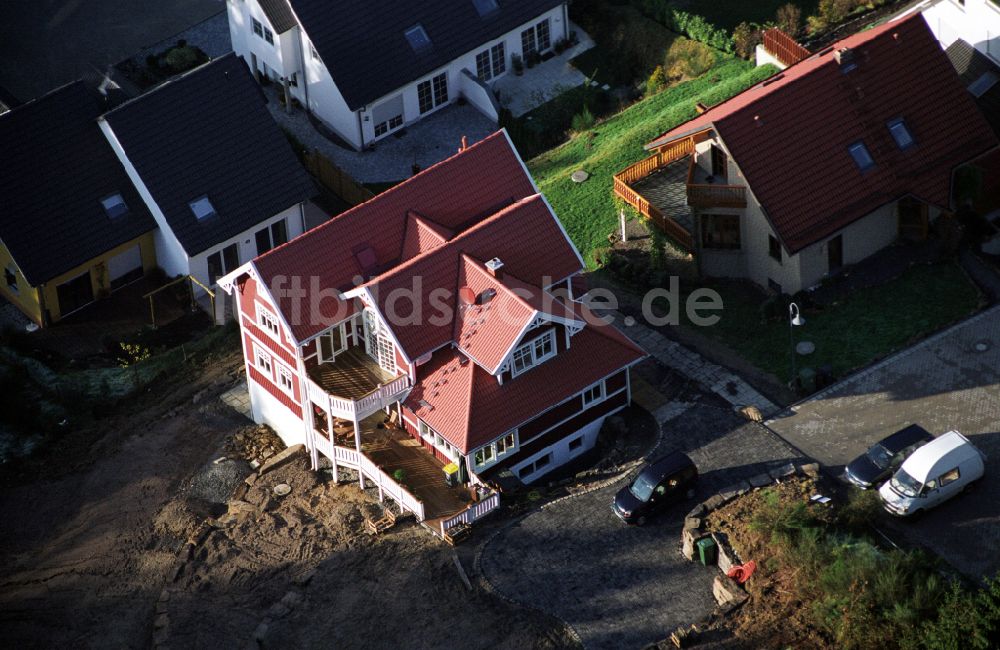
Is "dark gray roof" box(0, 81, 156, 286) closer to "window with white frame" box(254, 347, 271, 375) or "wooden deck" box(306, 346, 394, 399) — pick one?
"window with white frame" box(254, 347, 271, 375)

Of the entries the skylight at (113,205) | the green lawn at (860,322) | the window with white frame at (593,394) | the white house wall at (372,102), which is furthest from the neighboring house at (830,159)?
the skylight at (113,205)

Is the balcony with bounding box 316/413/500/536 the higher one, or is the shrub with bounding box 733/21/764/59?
the shrub with bounding box 733/21/764/59

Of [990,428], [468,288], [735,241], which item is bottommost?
[990,428]

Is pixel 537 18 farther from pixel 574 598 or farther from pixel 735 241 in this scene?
pixel 574 598

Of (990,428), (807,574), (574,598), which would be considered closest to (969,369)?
(990,428)

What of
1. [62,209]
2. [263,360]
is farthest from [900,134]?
[62,209]

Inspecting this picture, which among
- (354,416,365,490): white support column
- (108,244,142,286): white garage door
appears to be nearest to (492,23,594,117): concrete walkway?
(108,244,142,286): white garage door

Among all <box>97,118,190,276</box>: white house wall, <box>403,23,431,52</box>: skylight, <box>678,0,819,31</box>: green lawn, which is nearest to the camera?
<box>97,118,190,276</box>: white house wall
